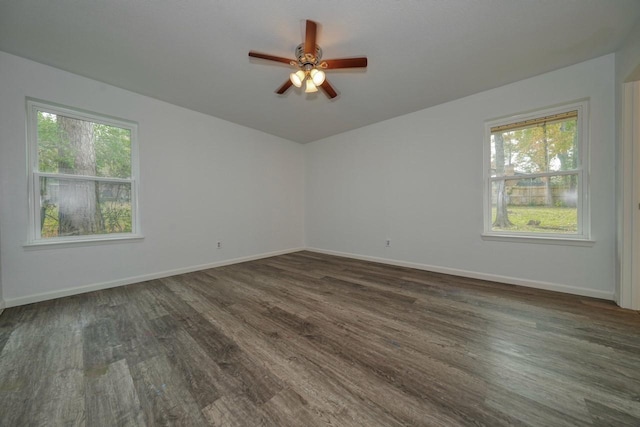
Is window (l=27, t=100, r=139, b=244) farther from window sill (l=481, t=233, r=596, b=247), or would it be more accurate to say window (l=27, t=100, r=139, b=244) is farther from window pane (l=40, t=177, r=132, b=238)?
window sill (l=481, t=233, r=596, b=247)

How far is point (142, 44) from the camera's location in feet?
7.00

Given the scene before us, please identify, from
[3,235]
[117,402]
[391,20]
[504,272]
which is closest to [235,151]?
[3,235]

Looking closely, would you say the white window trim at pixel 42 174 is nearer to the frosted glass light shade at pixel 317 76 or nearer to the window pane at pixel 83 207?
the window pane at pixel 83 207

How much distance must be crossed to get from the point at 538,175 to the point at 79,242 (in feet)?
19.2

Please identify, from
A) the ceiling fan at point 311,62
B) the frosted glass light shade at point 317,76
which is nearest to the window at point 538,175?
the ceiling fan at point 311,62

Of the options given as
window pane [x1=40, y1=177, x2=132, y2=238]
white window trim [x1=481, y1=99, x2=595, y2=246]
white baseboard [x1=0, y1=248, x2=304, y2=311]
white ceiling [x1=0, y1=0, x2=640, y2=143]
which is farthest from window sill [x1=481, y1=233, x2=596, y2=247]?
window pane [x1=40, y1=177, x2=132, y2=238]

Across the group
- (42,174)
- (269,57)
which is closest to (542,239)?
(269,57)

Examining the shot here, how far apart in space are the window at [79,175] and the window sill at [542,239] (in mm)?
5071

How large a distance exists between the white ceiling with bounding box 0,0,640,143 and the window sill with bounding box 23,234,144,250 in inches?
80.0

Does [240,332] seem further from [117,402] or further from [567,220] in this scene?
[567,220]

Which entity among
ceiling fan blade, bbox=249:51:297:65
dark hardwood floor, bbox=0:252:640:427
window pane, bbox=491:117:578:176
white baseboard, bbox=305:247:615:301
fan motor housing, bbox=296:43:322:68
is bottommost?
dark hardwood floor, bbox=0:252:640:427

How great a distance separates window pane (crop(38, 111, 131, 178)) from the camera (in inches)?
100

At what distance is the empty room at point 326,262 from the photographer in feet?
4.11

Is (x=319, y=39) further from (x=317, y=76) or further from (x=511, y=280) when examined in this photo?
(x=511, y=280)
